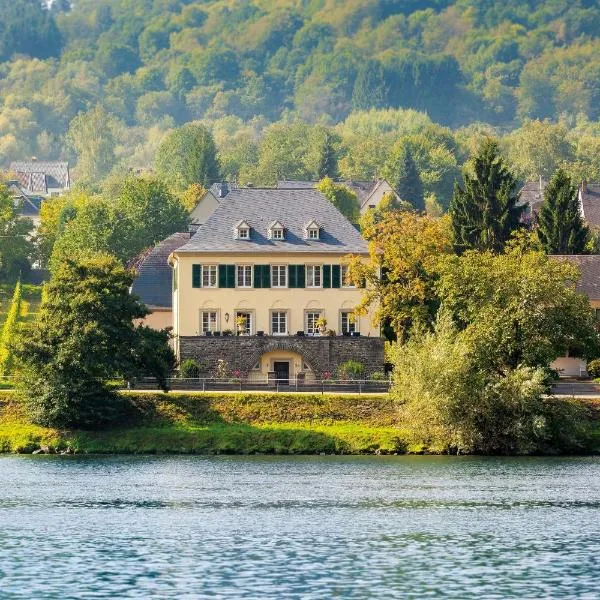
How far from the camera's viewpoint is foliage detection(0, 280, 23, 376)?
109 metres

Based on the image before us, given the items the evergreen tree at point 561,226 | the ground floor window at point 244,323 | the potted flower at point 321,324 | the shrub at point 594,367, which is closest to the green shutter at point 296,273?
the potted flower at point 321,324

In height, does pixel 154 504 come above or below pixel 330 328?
below

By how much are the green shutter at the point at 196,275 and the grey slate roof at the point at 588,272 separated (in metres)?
20.3

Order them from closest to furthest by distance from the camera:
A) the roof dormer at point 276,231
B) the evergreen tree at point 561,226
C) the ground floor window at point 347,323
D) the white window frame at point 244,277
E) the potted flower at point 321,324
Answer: the potted flower at point 321,324 < the ground floor window at point 347,323 < the white window frame at point 244,277 < the roof dormer at point 276,231 < the evergreen tree at point 561,226

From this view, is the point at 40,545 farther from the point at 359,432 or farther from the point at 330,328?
the point at 330,328

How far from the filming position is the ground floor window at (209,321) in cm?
11469

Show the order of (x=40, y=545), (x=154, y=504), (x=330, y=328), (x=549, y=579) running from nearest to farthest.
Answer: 1. (x=549, y=579)
2. (x=40, y=545)
3. (x=154, y=504)
4. (x=330, y=328)

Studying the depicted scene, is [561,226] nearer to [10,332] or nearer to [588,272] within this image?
[588,272]

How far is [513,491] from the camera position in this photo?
7750 cm

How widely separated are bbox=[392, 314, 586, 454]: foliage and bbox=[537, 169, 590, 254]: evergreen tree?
37278mm

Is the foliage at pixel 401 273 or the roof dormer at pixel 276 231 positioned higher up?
the roof dormer at pixel 276 231

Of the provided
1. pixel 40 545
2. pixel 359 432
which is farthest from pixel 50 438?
pixel 40 545

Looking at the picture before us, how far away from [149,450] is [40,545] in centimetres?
3401

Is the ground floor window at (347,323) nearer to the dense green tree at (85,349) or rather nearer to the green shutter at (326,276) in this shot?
the green shutter at (326,276)
